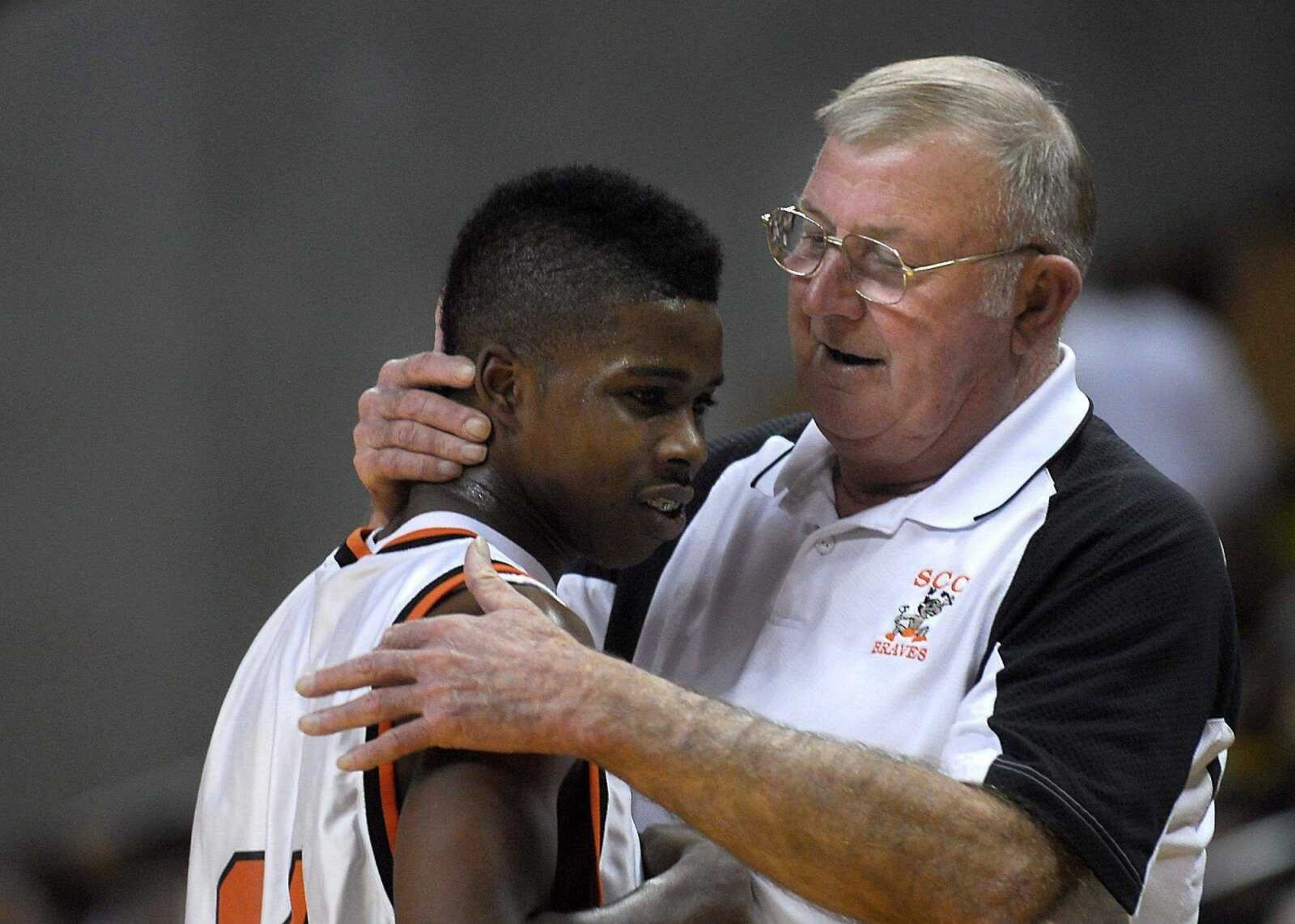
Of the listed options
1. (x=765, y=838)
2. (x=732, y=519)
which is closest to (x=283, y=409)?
(x=732, y=519)

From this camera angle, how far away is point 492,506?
2.49 meters

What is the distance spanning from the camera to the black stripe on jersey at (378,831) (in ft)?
6.96

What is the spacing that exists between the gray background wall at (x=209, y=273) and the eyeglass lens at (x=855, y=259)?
168 inches

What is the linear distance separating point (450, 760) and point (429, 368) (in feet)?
2.44

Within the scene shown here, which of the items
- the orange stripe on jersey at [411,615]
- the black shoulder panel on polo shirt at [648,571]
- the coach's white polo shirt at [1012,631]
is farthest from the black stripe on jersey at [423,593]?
the black shoulder panel on polo shirt at [648,571]

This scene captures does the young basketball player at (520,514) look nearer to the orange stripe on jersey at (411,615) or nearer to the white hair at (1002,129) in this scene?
the orange stripe on jersey at (411,615)

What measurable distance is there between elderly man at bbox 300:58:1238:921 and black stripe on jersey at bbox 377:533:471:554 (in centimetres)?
19

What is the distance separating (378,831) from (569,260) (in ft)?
2.89

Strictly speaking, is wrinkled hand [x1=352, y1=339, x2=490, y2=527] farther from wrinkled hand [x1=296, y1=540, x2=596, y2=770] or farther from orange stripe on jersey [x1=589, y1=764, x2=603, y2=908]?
orange stripe on jersey [x1=589, y1=764, x2=603, y2=908]

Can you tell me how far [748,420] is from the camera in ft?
25.2

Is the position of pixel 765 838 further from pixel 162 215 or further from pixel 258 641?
pixel 162 215

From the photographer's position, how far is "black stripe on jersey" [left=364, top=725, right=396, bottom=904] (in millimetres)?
2121

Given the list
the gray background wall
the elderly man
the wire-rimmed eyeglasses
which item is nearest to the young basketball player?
the elderly man

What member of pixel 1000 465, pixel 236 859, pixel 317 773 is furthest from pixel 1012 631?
pixel 236 859
